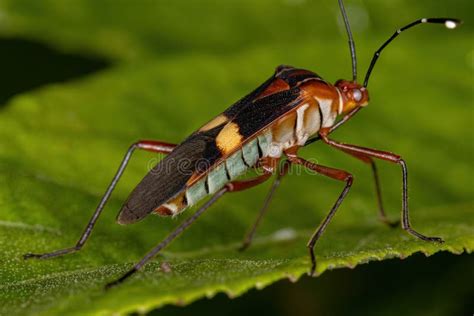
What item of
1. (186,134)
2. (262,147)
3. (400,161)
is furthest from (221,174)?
(400,161)

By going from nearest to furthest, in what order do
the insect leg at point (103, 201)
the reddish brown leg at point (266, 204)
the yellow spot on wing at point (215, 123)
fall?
the insect leg at point (103, 201) < the yellow spot on wing at point (215, 123) < the reddish brown leg at point (266, 204)

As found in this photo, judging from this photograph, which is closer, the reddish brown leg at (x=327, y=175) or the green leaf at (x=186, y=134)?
the green leaf at (x=186, y=134)

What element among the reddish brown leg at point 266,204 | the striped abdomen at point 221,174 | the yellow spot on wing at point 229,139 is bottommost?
the reddish brown leg at point 266,204

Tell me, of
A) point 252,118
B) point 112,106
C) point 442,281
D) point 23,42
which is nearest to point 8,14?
point 23,42

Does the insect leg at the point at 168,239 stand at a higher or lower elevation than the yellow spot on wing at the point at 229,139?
lower

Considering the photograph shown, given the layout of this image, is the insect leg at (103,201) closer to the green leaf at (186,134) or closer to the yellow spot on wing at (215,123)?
the green leaf at (186,134)

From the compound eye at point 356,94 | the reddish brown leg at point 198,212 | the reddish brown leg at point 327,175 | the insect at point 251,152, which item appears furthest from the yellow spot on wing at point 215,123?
the compound eye at point 356,94

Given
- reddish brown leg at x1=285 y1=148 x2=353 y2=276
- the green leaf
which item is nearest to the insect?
reddish brown leg at x1=285 y1=148 x2=353 y2=276

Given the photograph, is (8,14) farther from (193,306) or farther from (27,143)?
(193,306)
